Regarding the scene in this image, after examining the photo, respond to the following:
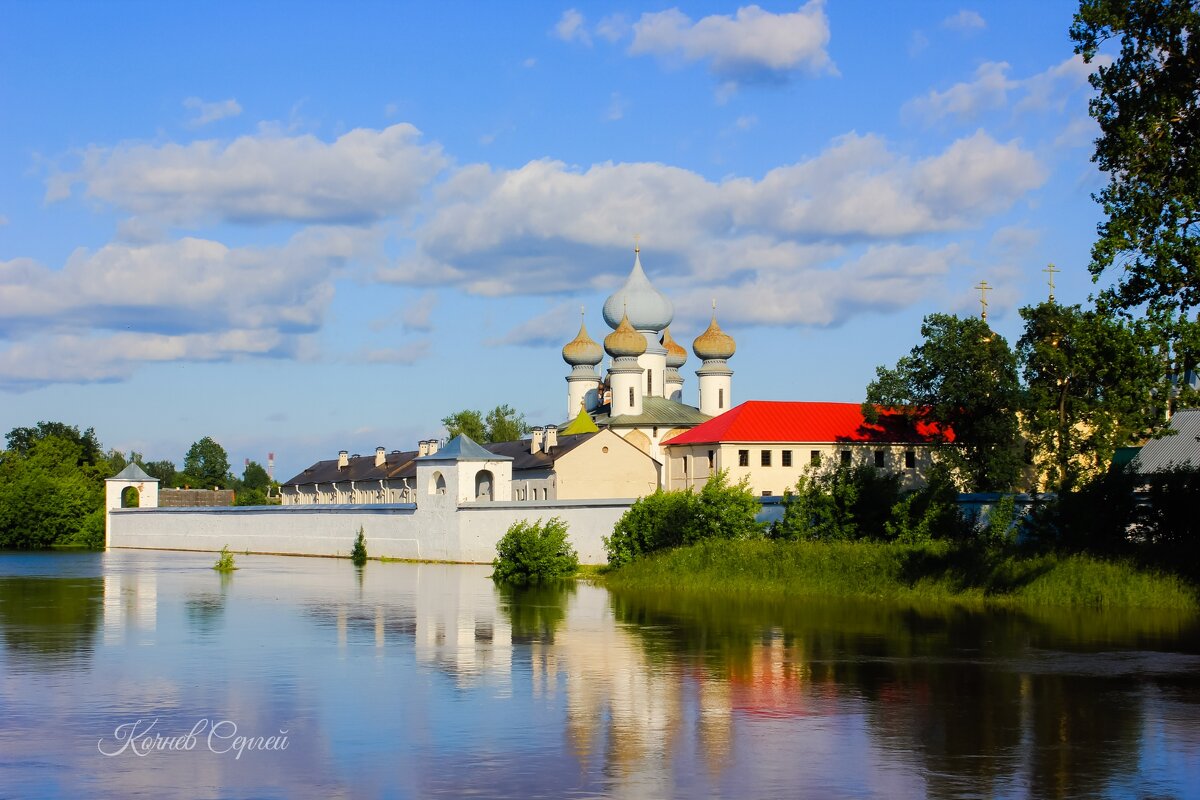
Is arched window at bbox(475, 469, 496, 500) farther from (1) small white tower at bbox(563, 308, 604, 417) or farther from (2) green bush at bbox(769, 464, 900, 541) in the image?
(1) small white tower at bbox(563, 308, 604, 417)

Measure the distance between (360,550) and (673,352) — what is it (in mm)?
40226

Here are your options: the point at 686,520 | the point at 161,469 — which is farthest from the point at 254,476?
Result: the point at 686,520

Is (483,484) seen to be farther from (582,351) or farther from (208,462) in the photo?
(208,462)

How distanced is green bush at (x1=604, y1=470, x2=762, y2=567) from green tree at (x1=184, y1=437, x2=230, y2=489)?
134m

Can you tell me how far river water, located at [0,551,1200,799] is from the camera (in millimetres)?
10180

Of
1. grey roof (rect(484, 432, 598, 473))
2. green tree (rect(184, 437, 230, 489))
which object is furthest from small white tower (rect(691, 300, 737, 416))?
green tree (rect(184, 437, 230, 489))

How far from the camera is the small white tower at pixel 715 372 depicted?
263 ft

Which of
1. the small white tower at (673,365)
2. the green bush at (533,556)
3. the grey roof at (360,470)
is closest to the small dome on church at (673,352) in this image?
the small white tower at (673,365)

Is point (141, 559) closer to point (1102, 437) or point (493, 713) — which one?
point (1102, 437)

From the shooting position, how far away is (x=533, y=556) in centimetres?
3403

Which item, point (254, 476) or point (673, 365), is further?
point (254, 476)

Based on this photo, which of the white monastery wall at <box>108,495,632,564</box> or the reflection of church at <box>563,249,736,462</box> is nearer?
the white monastery wall at <box>108,495,632,564</box>

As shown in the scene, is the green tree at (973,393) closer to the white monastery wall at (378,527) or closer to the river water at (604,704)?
the white monastery wall at (378,527)

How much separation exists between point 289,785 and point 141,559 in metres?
46.6
